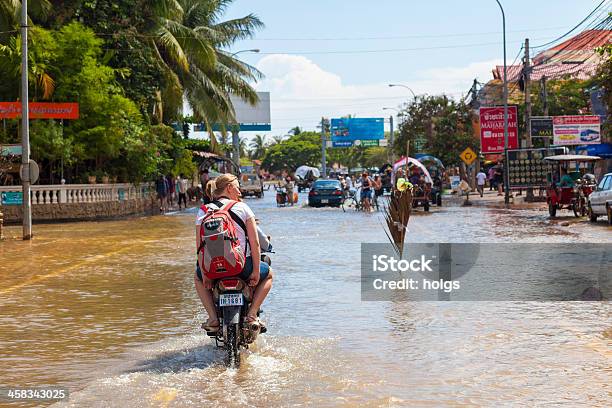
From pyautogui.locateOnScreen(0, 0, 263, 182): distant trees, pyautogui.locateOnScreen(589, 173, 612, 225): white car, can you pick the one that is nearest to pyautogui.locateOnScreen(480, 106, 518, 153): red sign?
pyautogui.locateOnScreen(0, 0, 263, 182): distant trees

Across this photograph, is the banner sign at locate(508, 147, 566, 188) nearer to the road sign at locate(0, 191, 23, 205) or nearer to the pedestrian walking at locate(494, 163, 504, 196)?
the pedestrian walking at locate(494, 163, 504, 196)

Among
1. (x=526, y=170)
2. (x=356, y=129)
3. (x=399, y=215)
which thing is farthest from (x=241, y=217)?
→ (x=356, y=129)

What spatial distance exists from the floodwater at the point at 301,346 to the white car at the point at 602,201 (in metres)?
12.1

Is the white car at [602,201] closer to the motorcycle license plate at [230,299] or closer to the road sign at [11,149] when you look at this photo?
the road sign at [11,149]

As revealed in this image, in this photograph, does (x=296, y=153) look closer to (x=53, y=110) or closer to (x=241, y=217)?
(x=53, y=110)

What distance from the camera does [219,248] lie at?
7.45 m

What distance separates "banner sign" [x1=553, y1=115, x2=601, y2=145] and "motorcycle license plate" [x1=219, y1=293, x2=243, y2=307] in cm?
4709

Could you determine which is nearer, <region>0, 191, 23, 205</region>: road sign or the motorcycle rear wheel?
the motorcycle rear wheel

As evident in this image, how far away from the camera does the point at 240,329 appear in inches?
302

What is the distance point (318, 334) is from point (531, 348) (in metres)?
2.04

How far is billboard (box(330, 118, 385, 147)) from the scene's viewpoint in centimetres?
10762

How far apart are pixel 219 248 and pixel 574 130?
156ft

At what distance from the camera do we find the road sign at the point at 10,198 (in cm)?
3130

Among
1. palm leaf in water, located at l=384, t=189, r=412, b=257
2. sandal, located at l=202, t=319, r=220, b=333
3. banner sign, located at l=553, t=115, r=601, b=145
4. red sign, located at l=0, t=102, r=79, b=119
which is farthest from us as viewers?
banner sign, located at l=553, t=115, r=601, b=145
